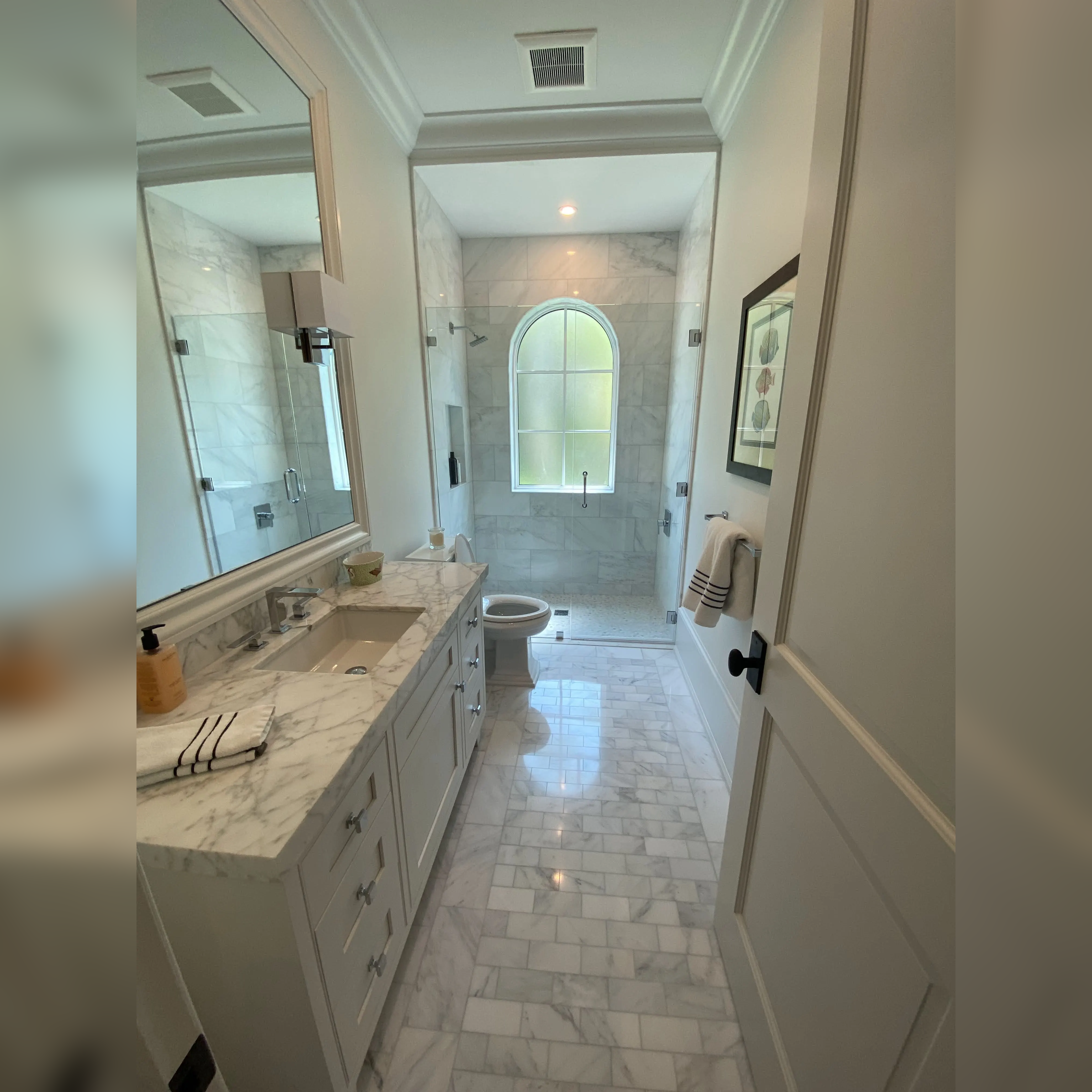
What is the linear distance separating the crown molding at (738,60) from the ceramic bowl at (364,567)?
220 centimetres

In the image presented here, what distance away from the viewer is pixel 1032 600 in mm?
358

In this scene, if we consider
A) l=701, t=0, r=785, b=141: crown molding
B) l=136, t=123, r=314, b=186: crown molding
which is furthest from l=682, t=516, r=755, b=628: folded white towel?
l=136, t=123, r=314, b=186: crown molding

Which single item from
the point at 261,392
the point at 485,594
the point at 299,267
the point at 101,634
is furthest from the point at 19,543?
the point at 485,594

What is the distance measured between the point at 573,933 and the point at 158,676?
4.19ft

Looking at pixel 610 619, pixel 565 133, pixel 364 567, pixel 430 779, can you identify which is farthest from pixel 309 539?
pixel 610 619

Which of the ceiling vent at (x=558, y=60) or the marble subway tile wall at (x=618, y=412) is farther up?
the ceiling vent at (x=558, y=60)

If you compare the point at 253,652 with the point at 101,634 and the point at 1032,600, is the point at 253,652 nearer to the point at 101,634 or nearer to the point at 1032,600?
the point at 101,634

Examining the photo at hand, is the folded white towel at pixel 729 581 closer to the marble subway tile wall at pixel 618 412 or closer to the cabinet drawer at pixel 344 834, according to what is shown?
the cabinet drawer at pixel 344 834

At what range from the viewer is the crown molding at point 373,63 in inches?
61.4

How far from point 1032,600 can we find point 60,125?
0.57 metres

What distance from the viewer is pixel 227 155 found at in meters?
1.32

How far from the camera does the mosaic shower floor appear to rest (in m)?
3.15

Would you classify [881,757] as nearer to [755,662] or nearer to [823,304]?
[755,662]

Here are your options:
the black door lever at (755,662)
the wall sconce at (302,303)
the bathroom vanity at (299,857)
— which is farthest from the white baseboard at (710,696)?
the wall sconce at (302,303)
